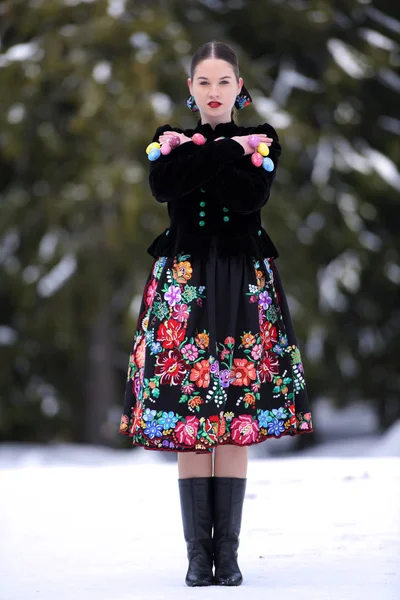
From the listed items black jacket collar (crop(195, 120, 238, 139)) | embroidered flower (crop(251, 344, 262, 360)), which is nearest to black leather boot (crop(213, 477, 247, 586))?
Result: embroidered flower (crop(251, 344, 262, 360))

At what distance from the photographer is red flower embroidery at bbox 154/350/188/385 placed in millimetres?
2926

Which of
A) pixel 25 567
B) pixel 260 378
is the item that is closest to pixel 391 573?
pixel 260 378

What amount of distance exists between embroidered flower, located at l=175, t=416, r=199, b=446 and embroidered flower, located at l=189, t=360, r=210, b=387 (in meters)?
0.10

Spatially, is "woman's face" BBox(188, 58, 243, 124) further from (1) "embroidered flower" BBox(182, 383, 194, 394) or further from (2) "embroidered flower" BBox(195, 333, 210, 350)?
(1) "embroidered flower" BBox(182, 383, 194, 394)

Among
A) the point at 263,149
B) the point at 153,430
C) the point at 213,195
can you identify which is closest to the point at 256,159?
the point at 263,149

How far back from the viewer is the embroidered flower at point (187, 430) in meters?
2.88

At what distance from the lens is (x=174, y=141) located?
9.87ft

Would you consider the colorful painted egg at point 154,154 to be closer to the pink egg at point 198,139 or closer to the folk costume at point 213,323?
the folk costume at point 213,323

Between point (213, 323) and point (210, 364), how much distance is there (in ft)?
0.38

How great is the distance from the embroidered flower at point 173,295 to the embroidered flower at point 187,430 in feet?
1.10

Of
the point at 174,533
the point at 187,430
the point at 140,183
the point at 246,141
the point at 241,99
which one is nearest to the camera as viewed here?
the point at 187,430

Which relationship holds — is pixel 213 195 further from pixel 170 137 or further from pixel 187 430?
pixel 187 430

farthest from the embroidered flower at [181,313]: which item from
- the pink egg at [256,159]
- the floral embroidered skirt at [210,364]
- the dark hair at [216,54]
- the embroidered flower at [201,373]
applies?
the dark hair at [216,54]

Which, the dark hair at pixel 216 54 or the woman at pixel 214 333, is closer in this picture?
the woman at pixel 214 333
